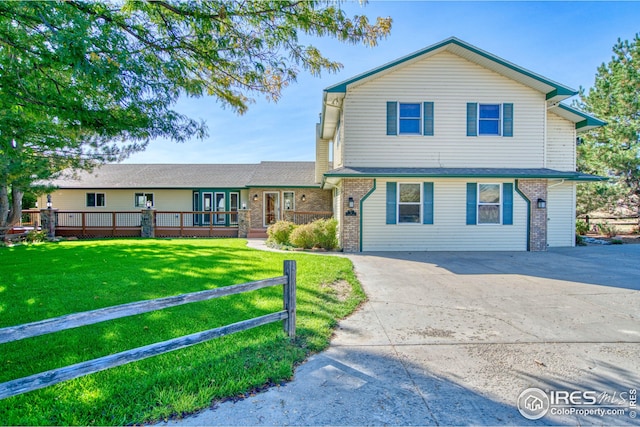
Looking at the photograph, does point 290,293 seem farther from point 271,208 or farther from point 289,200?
point 271,208

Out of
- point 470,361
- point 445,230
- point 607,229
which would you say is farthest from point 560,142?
point 470,361

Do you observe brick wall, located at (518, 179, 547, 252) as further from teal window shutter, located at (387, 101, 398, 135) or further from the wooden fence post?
the wooden fence post

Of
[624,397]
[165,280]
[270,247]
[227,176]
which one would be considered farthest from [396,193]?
[227,176]

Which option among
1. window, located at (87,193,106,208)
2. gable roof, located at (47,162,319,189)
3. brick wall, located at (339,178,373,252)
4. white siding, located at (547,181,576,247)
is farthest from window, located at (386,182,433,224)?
window, located at (87,193,106,208)

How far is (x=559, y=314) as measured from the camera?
512 cm

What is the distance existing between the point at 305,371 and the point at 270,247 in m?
9.99

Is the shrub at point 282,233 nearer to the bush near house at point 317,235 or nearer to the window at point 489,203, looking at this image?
the bush near house at point 317,235

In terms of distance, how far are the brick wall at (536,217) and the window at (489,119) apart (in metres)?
2.51

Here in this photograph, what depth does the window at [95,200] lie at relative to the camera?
2095 centimetres

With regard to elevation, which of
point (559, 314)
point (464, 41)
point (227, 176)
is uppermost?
point (464, 41)

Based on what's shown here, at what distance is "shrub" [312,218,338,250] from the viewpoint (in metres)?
12.2

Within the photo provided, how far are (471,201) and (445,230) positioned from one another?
4.92 feet

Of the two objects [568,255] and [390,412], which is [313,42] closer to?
[390,412]

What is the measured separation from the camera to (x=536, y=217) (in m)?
12.2
